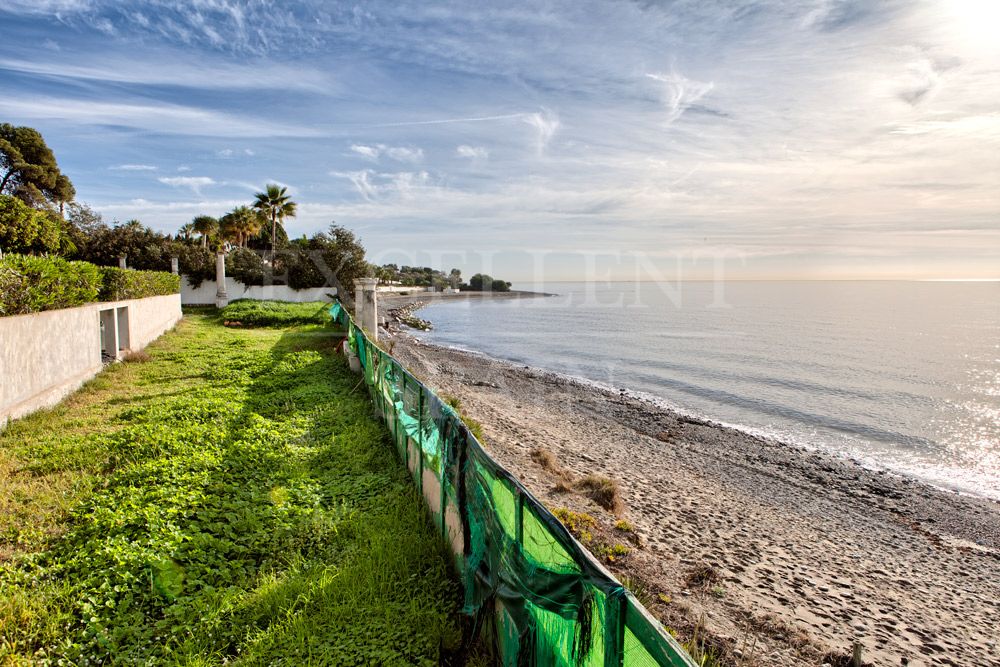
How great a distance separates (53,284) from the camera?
10.6 metres

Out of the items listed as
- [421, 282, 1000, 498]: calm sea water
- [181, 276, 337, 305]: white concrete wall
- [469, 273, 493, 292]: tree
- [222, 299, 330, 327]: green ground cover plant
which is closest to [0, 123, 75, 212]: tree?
[181, 276, 337, 305]: white concrete wall

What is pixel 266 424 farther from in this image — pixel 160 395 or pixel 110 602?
pixel 110 602

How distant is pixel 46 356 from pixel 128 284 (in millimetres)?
7034

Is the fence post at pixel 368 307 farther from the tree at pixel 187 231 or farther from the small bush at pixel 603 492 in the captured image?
the tree at pixel 187 231

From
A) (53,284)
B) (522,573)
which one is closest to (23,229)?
(53,284)

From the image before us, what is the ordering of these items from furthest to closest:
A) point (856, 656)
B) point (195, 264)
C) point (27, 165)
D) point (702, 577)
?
1. point (27, 165)
2. point (195, 264)
3. point (702, 577)
4. point (856, 656)

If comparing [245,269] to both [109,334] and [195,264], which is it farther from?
[109,334]

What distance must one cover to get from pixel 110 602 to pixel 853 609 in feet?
27.8

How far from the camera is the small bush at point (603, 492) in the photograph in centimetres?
872

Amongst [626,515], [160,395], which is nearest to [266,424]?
[160,395]

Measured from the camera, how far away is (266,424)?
28.6ft

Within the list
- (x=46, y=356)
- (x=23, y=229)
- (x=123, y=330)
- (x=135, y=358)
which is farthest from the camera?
(x=23, y=229)

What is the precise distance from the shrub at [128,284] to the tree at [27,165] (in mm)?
30566

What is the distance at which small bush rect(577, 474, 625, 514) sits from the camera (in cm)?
872
